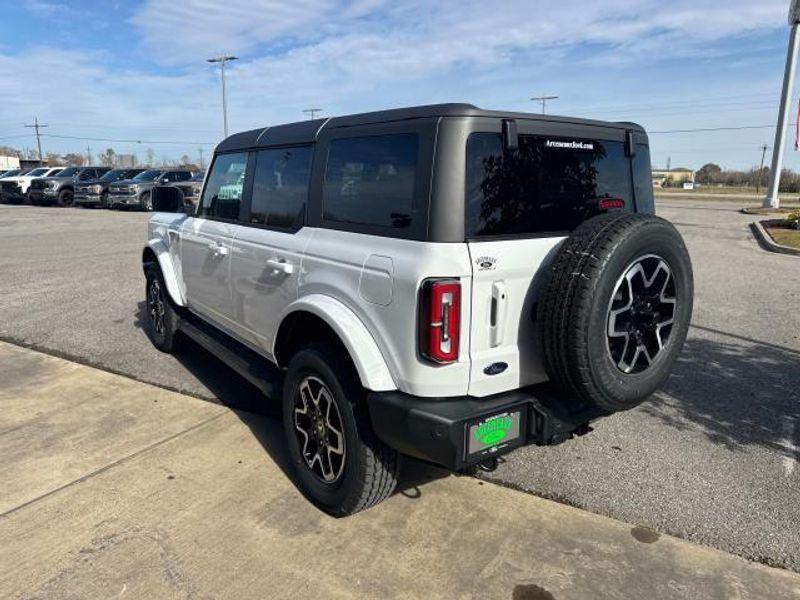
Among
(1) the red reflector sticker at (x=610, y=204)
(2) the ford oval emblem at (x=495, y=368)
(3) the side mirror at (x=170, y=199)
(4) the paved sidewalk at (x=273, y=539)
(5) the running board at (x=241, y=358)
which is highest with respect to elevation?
(1) the red reflector sticker at (x=610, y=204)

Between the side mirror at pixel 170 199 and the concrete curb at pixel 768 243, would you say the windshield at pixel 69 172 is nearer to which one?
the side mirror at pixel 170 199

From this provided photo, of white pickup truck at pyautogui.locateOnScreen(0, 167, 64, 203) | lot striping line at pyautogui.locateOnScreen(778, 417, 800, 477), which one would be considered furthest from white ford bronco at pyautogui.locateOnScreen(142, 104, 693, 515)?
white pickup truck at pyautogui.locateOnScreen(0, 167, 64, 203)

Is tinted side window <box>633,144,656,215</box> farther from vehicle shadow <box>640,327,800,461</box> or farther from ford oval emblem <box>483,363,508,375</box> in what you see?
vehicle shadow <box>640,327,800,461</box>

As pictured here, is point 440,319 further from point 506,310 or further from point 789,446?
point 789,446

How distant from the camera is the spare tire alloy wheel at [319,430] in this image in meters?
2.95

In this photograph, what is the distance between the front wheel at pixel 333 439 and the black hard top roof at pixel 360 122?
1129mm

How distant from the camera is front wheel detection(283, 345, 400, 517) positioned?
2764mm

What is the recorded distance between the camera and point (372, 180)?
9.25 feet

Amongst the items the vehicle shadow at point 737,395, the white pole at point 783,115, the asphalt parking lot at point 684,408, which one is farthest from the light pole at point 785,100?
the vehicle shadow at point 737,395

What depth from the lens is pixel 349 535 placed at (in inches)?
114

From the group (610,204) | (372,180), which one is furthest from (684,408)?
(372,180)

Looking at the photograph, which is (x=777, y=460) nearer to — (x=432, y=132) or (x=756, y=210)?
(x=432, y=132)

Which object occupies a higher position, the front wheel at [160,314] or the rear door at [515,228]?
the rear door at [515,228]

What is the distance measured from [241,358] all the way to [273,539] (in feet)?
4.58
